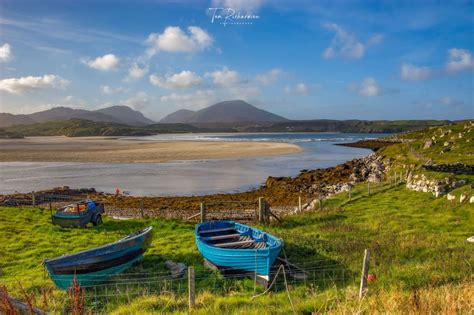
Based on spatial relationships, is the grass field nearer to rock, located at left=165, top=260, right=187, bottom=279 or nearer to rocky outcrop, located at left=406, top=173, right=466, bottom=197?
rock, located at left=165, top=260, right=187, bottom=279

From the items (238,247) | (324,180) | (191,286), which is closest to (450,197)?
(238,247)

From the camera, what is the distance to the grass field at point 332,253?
31.1 feet

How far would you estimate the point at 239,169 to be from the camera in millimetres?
58844

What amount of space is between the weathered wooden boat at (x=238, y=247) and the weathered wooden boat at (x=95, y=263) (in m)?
2.75

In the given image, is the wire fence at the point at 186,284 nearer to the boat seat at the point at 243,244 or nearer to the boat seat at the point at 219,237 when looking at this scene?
the boat seat at the point at 243,244

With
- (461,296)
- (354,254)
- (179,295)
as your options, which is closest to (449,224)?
(354,254)

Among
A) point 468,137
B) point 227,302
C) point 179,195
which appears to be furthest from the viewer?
point 468,137

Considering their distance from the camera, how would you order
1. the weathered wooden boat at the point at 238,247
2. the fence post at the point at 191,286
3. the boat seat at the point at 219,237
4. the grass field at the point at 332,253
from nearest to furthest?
the grass field at the point at 332,253 → the fence post at the point at 191,286 → the weathered wooden boat at the point at 238,247 → the boat seat at the point at 219,237

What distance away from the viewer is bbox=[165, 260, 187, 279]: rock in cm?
1390

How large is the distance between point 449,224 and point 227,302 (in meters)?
13.4

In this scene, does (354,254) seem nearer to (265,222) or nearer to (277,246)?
(277,246)

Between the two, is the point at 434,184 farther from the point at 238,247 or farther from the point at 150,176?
the point at 150,176

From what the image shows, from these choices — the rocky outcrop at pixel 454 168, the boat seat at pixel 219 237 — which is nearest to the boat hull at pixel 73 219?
the boat seat at pixel 219 237

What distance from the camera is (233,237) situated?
1684cm
